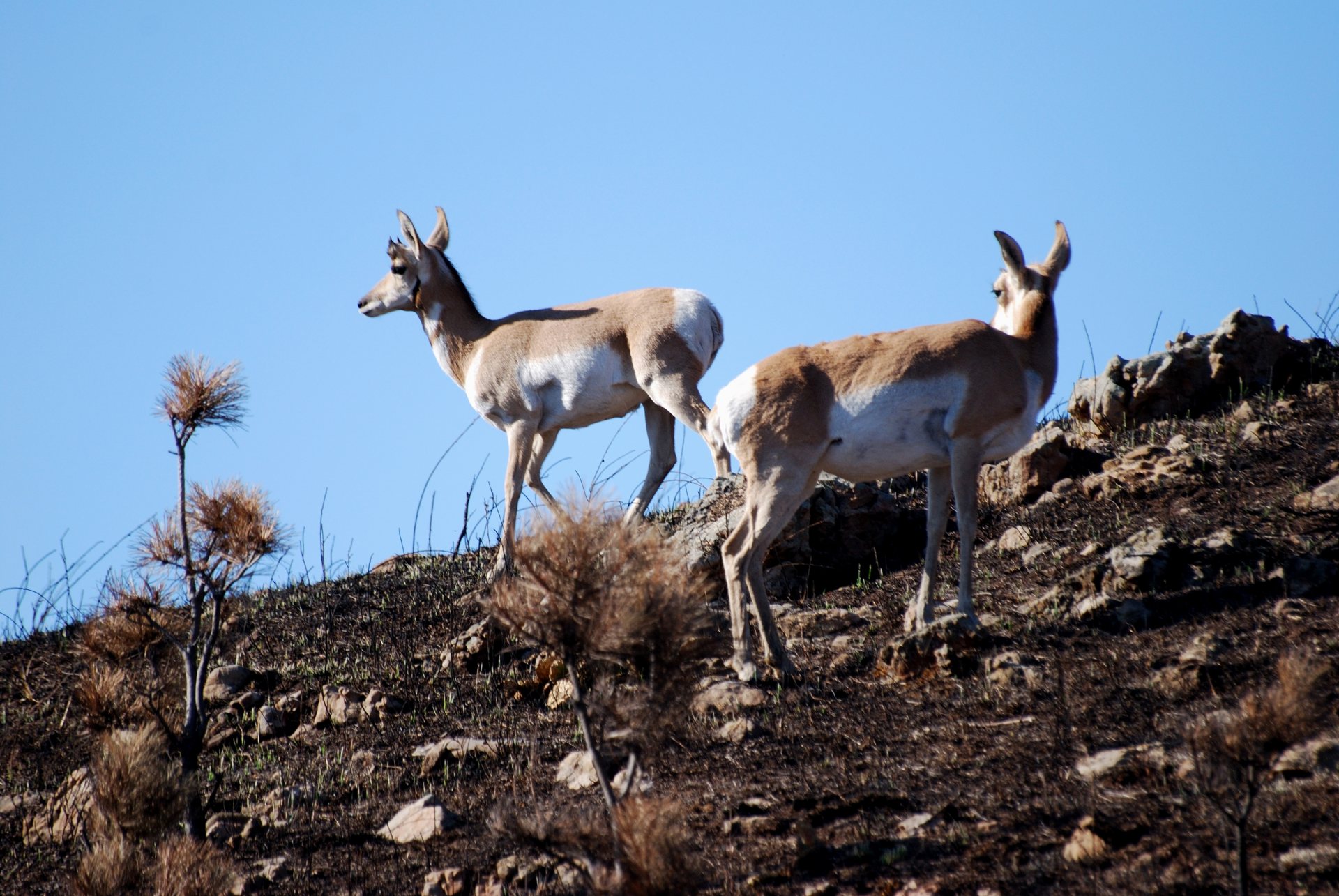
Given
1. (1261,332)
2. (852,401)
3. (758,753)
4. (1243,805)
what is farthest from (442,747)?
(1261,332)

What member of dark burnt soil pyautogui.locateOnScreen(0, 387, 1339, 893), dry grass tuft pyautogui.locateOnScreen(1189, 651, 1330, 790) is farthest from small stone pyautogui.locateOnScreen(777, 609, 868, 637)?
dry grass tuft pyautogui.locateOnScreen(1189, 651, 1330, 790)

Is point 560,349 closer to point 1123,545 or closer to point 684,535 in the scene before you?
point 684,535

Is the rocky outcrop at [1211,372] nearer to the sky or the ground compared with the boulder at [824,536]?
nearer to the sky

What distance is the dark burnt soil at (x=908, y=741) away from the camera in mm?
5441

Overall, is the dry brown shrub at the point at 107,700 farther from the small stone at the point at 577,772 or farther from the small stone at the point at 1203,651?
the small stone at the point at 1203,651

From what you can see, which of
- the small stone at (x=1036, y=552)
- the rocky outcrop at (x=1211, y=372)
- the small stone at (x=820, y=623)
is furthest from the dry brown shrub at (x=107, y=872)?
the rocky outcrop at (x=1211, y=372)

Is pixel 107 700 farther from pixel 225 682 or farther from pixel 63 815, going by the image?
pixel 225 682

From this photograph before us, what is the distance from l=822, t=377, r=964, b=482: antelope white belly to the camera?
8695 millimetres

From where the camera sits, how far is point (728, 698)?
26.7 feet

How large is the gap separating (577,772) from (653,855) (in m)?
2.63

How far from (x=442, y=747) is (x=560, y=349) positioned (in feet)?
17.0

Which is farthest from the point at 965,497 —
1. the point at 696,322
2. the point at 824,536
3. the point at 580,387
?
the point at 580,387

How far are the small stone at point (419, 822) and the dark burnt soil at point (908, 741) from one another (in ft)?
0.29

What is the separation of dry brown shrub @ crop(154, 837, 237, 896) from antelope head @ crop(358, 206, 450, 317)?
9.07 meters
